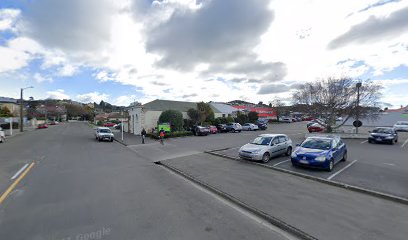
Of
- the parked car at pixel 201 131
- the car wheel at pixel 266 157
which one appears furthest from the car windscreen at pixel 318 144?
the parked car at pixel 201 131

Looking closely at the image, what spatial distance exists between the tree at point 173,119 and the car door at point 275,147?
18.8 metres

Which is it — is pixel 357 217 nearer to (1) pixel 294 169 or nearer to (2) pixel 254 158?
(1) pixel 294 169

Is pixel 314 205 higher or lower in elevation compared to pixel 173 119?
lower

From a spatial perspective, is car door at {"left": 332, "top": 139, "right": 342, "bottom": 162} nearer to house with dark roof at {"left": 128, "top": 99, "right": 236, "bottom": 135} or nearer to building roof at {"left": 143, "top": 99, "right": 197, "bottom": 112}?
house with dark roof at {"left": 128, "top": 99, "right": 236, "bottom": 135}

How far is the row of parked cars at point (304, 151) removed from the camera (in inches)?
382

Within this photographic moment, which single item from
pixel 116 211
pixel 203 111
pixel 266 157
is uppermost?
pixel 203 111

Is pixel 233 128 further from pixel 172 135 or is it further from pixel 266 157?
pixel 266 157

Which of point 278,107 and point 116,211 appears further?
point 278,107

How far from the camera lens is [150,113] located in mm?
31406

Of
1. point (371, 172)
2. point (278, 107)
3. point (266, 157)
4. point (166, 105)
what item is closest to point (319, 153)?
point (371, 172)

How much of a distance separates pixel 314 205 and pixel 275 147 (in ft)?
22.1

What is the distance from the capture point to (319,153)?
9.81m

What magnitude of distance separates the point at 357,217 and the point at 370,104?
23122mm

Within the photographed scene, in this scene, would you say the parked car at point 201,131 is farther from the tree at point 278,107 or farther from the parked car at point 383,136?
the tree at point 278,107
